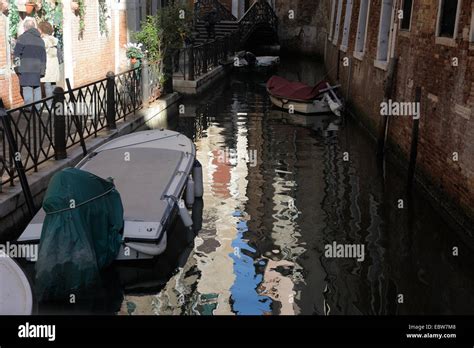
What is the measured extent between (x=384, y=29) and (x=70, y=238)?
9417 mm

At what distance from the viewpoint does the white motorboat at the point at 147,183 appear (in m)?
6.33

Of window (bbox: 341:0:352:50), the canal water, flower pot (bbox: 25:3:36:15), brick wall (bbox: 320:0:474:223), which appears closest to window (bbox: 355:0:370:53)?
window (bbox: 341:0:352:50)

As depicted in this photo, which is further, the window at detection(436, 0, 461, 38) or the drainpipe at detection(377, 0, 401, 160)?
the drainpipe at detection(377, 0, 401, 160)

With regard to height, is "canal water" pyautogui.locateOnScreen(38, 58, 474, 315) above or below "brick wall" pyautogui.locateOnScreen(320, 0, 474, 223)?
below

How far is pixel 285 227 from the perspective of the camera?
7953mm

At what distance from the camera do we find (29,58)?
1058cm

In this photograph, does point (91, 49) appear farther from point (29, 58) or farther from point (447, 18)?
point (447, 18)

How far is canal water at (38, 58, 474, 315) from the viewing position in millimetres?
5887

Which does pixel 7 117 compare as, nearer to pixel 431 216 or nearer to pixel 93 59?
pixel 431 216

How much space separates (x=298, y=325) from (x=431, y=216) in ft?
11.9

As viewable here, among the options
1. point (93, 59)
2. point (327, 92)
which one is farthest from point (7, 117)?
point (327, 92)

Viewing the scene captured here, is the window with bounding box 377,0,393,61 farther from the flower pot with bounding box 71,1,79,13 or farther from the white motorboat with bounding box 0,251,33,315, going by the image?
the white motorboat with bounding box 0,251,33,315

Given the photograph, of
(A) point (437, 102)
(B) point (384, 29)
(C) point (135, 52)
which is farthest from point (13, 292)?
(C) point (135, 52)

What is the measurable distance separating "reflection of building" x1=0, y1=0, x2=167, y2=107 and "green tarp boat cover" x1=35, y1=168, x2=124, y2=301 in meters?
5.99
